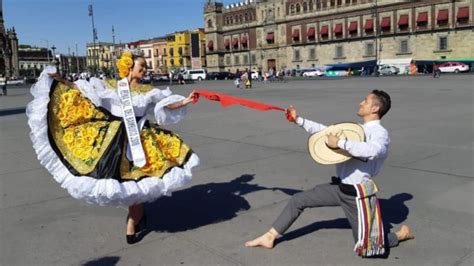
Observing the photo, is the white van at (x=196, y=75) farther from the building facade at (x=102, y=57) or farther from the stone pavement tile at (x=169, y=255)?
the stone pavement tile at (x=169, y=255)

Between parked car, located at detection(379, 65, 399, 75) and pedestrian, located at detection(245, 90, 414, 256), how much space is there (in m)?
→ 62.0

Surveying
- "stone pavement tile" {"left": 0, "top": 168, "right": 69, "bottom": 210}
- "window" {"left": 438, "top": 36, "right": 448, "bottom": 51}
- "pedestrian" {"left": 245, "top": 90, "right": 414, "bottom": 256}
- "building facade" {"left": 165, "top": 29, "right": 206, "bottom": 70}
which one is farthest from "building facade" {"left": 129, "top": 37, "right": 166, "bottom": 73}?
"pedestrian" {"left": 245, "top": 90, "right": 414, "bottom": 256}

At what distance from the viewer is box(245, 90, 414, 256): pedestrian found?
333 centimetres

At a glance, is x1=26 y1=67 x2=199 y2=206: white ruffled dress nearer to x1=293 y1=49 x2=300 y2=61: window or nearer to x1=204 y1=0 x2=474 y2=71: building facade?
x1=204 y1=0 x2=474 y2=71: building facade

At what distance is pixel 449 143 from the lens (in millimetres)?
8375

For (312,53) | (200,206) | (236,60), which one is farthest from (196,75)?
(200,206)

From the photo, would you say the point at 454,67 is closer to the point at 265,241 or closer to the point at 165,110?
the point at 165,110

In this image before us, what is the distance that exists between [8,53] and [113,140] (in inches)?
3931

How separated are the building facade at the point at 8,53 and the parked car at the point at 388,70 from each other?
56.5m

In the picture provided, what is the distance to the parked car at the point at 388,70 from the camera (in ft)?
204

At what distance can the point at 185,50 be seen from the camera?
112 meters

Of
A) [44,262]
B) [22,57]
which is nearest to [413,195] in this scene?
[44,262]

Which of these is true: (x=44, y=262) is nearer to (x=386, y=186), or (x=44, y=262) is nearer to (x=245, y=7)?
(x=386, y=186)

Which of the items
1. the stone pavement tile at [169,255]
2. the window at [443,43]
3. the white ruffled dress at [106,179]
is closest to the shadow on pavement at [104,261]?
the stone pavement tile at [169,255]
